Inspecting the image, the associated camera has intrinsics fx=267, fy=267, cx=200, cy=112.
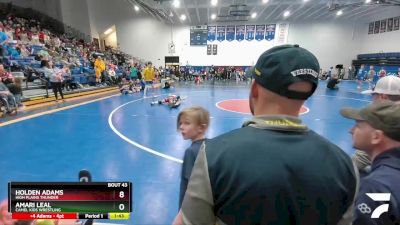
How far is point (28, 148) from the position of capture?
579cm

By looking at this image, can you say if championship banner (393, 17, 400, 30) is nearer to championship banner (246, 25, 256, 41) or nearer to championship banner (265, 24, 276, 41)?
championship banner (265, 24, 276, 41)

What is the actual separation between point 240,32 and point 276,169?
33784 millimetres

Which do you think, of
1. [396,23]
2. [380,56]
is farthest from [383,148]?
[380,56]

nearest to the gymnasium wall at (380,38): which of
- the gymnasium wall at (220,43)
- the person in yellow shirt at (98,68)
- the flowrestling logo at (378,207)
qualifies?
the gymnasium wall at (220,43)

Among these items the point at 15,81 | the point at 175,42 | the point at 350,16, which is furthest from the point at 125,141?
the point at 350,16

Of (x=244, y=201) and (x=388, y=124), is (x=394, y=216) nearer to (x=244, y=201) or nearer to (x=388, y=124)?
(x=388, y=124)

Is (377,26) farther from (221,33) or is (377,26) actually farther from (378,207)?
(378,207)

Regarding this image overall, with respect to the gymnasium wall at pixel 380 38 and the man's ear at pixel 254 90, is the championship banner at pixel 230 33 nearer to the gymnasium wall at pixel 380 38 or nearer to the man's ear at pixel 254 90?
the gymnasium wall at pixel 380 38

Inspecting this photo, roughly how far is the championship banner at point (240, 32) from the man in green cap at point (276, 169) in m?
33.5

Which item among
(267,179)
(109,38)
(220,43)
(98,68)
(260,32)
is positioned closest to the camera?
(267,179)

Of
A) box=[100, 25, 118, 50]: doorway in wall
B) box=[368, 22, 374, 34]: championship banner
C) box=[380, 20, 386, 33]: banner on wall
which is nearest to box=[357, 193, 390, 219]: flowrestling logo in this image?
box=[100, 25, 118, 50]: doorway in wall
